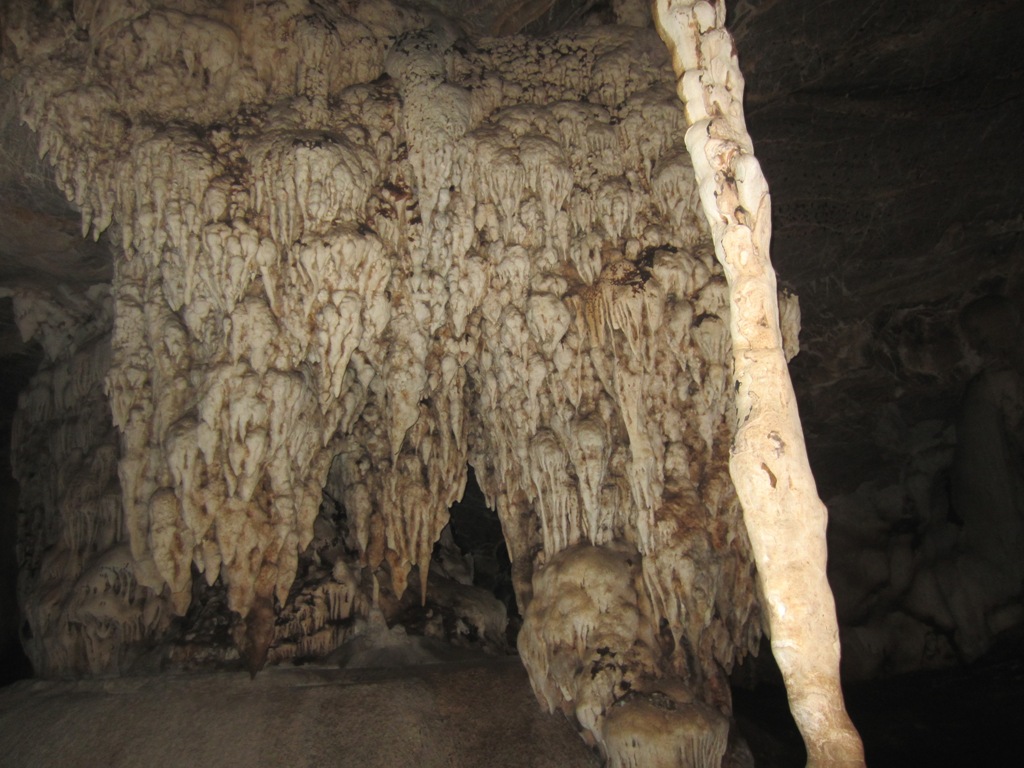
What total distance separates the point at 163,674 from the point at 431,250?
4.67 m

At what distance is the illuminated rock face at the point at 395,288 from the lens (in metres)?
6.57

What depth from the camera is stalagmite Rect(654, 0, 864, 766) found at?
3.39m

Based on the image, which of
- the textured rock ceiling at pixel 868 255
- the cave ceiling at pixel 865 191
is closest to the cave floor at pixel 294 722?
the textured rock ceiling at pixel 868 255

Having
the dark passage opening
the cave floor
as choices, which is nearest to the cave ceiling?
the dark passage opening

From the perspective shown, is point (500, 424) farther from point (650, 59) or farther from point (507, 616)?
point (650, 59)

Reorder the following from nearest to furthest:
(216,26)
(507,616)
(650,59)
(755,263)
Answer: (755,263), (216,26), (650,59), (507,616)

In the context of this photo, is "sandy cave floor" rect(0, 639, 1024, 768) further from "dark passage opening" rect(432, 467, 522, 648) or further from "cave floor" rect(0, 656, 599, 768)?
"dark passage opening" rect(432, 467, 522, 648)

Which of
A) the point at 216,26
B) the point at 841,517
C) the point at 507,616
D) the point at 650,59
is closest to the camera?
the point at 216,26

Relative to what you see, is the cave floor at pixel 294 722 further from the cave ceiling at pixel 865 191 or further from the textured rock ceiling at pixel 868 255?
the cave ceiling at pixel 865 191

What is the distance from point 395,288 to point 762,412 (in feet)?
14.5

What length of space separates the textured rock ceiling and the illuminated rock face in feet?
0.43

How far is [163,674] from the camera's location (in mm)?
7266

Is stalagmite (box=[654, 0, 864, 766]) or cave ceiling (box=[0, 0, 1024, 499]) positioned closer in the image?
stalagmite (box=[654, 0, 864, 766])

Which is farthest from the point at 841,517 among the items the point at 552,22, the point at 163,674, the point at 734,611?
the point at 163,674
